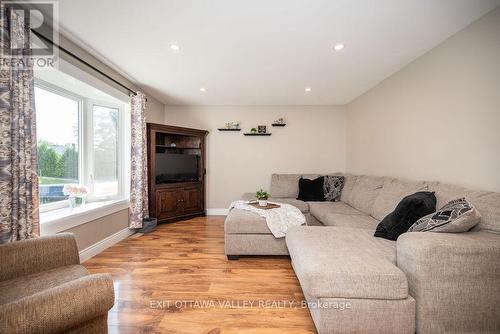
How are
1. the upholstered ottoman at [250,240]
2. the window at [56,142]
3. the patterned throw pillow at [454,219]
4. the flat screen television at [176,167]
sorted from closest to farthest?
1. the patterned throw pillow at [454,219]
2. the window at [56,142]
3. the upholstered ottoman at [250,240]
4. the flat screen television at [176,167]

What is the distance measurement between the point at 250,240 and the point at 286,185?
6.37ft

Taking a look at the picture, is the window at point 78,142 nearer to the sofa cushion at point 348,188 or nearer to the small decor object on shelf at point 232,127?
the small decor object on shelf at point 232,127

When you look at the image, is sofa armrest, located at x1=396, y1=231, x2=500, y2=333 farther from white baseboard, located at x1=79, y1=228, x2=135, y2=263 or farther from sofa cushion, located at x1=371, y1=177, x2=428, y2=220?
white baseboard, located at x1=79, y1=228, x2=135, y2=263

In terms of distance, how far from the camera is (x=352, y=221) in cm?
239

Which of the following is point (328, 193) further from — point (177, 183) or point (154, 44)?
point (154, 44)

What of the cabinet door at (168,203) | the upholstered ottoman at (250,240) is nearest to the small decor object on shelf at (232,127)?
the cabinet door at (168,203)

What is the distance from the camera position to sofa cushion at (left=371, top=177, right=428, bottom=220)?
7.27ft

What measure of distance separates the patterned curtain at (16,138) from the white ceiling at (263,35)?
0.49 meters

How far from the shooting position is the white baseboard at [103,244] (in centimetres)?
241

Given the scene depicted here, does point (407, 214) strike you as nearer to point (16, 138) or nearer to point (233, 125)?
point (16, 138)

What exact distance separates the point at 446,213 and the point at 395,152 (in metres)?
1.68

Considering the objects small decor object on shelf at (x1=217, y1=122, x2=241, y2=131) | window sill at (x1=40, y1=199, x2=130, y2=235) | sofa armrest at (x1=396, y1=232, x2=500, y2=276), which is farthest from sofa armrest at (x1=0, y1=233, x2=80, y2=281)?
small decor object on shelf at (x1=217, y1=122, x2=241, y2=131)

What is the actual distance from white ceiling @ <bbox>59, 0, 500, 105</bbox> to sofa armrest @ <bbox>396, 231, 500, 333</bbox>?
1819 mm

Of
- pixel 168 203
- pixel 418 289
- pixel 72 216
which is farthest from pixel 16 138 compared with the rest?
pixel 418 289
